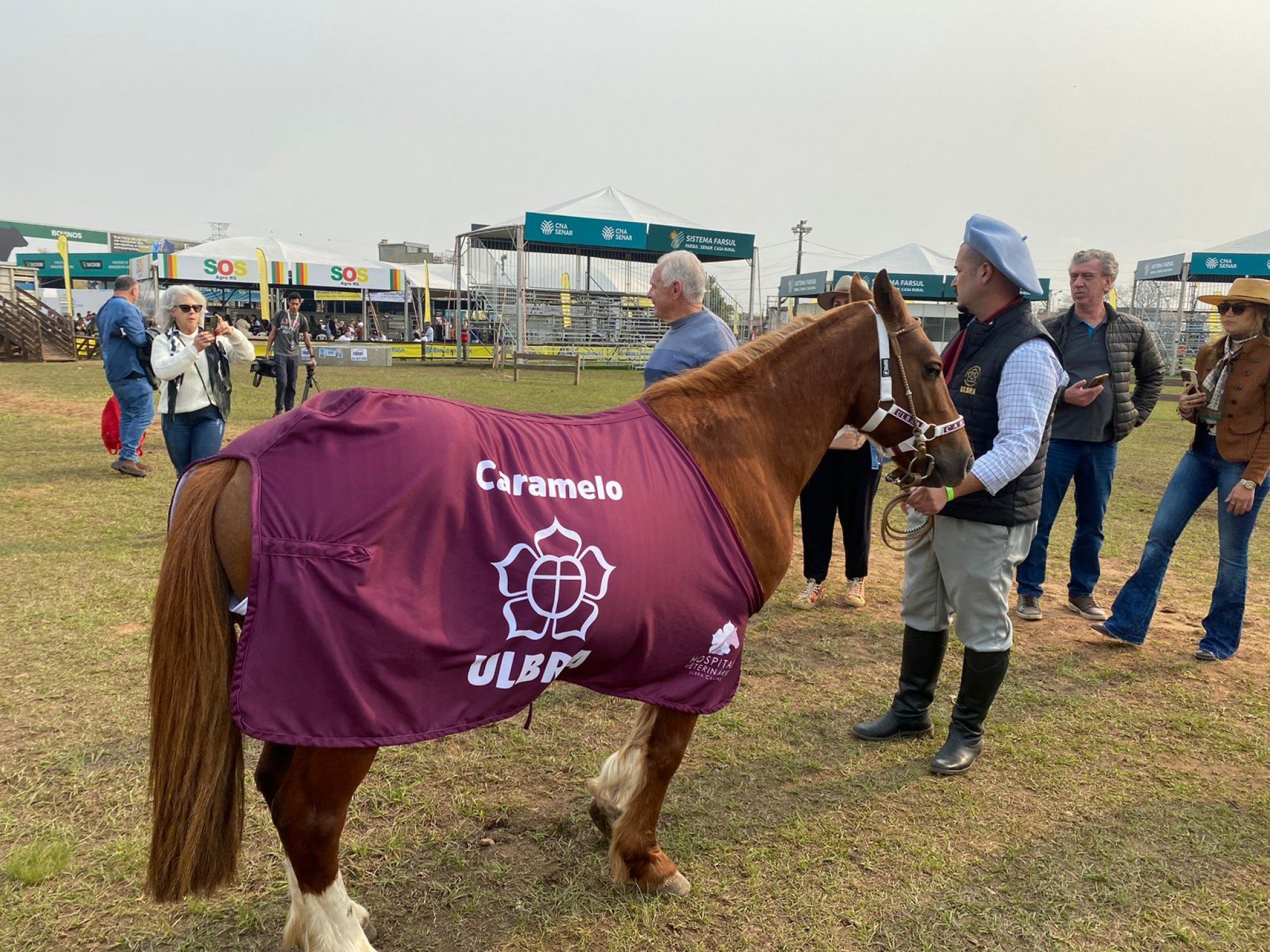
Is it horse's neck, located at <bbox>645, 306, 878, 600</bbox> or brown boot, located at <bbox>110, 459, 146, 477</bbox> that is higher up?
horse's neck, located at <bbox>645, 306, 878, 600</bbox>

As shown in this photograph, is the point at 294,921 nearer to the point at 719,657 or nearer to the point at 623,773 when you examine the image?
the point at 623,773

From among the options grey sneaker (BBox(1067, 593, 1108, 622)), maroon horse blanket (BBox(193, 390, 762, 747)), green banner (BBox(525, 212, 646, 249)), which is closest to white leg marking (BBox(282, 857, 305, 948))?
maroon horse blanket (BBox(193, 390, 762, 747))

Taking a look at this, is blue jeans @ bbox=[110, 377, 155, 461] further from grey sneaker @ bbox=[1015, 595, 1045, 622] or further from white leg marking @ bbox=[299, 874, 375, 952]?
grey sneaker @ bbox=[1015, 595, 1045, 622]

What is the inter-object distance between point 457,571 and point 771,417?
1.28 meters

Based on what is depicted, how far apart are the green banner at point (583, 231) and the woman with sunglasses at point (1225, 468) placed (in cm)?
2291

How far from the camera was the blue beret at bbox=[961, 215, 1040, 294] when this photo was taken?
2908 mm

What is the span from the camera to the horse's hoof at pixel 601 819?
2775mm

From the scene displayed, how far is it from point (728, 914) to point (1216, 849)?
1.92 metres

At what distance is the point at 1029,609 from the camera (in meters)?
5.17

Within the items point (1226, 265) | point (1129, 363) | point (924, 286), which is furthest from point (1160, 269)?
point (1129, 363)

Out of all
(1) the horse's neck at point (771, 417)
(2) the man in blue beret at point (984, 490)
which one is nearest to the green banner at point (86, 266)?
(1) the horse's neck at point (771, 417)

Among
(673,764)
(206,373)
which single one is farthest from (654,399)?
(206,373)

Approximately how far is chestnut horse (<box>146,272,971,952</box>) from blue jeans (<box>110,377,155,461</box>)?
280 inches

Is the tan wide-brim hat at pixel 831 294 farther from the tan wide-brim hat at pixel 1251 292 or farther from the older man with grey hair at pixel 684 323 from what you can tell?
the tan wide-brim hat at pixel 1251 292
